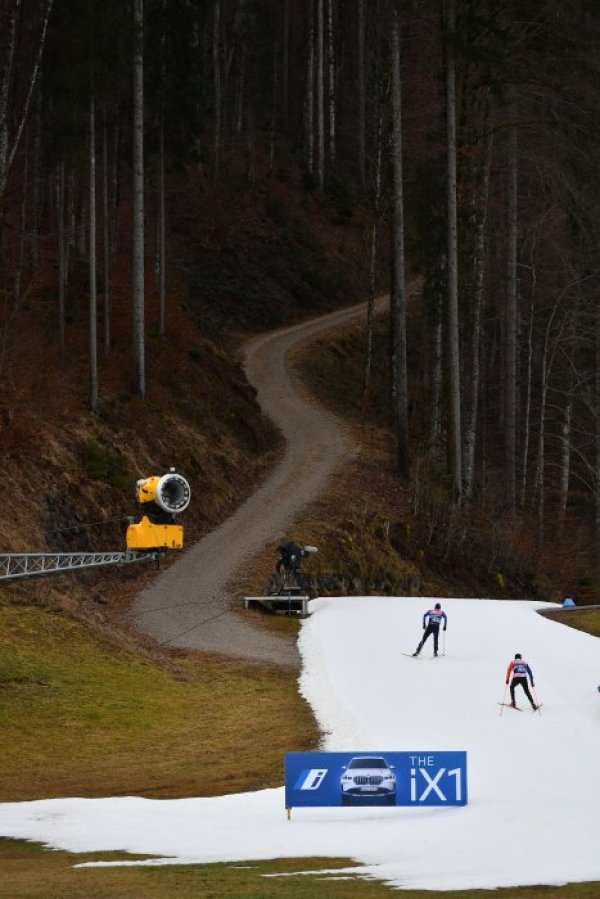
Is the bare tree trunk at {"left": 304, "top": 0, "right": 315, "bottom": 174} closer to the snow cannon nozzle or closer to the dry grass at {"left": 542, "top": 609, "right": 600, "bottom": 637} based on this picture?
the dry grass at {"left": 542, "top": 609, "right": 600, "bottom": 637}

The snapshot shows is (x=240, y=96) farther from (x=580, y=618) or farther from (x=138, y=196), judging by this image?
(x=580, y=618)

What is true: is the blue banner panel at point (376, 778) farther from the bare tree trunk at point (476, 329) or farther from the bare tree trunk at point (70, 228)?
the bare tree trunk at point (70, 228)

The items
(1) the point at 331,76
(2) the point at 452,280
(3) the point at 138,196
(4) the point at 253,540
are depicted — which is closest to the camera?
(4) the point at 253,540

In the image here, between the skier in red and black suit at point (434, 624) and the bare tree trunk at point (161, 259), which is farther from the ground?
the bare tree trunk at point (161, 259)

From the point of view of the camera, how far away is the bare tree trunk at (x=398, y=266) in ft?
167

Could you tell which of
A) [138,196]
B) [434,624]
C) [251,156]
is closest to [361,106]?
[251,156]

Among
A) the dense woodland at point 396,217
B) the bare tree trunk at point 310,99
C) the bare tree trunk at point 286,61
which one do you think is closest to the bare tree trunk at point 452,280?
the dense woodland at point 396,217

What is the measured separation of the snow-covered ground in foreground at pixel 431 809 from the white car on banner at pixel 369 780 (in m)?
0.35

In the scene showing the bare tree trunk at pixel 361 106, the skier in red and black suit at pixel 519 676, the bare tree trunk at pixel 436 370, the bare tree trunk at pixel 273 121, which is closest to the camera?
the skier in red and black suit at pixel 519 676

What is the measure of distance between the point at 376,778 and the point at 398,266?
114 feet

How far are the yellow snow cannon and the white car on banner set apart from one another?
15.0 ft

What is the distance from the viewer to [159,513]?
2212cm

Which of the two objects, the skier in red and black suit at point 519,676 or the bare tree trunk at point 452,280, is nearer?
the skier in red and black suit at point 519,676

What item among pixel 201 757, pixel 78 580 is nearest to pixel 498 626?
pixel 78 580
